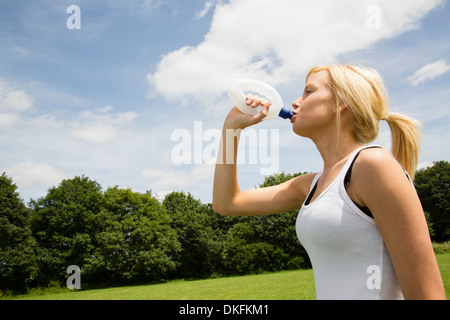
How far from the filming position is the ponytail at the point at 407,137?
6.50 ft

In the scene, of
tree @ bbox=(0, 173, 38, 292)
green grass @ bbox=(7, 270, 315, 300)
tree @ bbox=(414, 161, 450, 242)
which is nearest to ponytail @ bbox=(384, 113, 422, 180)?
green grass @ bbox=(7, 270, 315, 300)

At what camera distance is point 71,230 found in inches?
2003

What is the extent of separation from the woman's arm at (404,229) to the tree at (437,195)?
71124 millimetres

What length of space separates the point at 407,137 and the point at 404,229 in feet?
2.66

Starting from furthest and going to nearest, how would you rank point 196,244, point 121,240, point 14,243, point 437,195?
1. point 437,195
2. point 196,244
3. point 121,240
4. point 14,243

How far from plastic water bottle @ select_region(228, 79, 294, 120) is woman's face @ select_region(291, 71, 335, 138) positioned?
0.82 ft

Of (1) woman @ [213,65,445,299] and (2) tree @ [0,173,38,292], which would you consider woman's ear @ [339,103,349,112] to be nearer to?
(1) woman @ [213,65,445,299]

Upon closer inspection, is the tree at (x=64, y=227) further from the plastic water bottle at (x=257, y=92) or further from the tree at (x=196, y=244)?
the plastic water bottle at (x=257, y=92)

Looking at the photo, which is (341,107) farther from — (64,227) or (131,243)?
(64,227)

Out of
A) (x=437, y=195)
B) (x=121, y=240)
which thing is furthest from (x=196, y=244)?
(x=437, y=195)

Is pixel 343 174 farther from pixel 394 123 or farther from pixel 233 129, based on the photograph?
pixel 233 129

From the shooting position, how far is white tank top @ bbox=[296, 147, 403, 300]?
60.8 inches

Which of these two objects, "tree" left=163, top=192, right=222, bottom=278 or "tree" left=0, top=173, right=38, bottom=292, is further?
"tree" left=163, top=192, right=222, bottom=278

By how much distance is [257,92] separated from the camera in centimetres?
256
